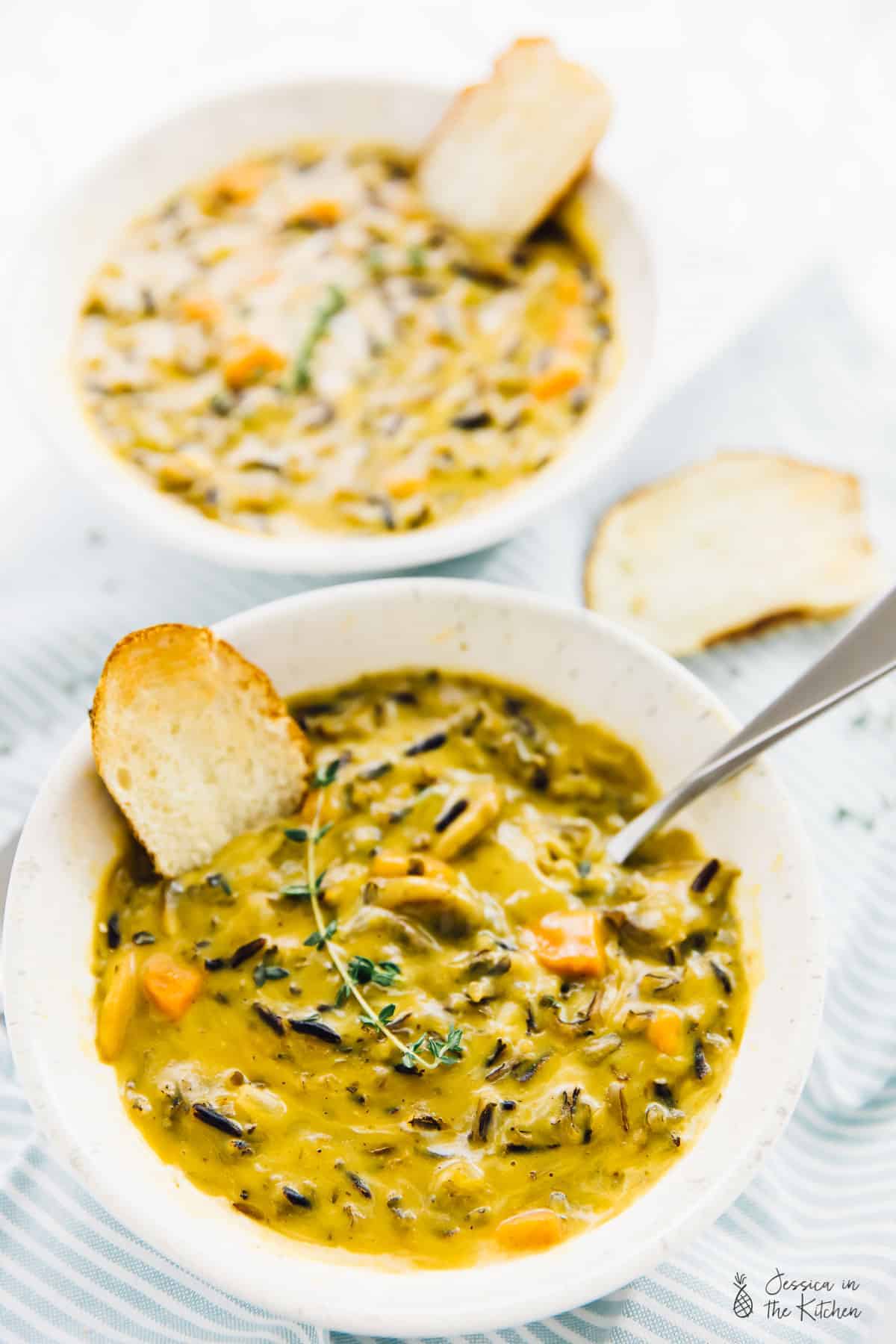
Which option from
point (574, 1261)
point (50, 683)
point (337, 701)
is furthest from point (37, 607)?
point (574, 1261)

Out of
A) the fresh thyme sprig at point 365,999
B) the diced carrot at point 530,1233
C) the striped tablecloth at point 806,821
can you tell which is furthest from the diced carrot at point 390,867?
the striped tablecloth at point 806,821

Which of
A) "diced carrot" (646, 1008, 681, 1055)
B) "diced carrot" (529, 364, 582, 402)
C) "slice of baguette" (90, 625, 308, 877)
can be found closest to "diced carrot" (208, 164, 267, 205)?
"diced carrot" (529, 364, 582, 402)

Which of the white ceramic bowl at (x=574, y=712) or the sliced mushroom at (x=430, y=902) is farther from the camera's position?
the sliced mushroom at (x=430, y=902)

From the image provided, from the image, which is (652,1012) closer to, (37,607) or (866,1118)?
(866,1118)

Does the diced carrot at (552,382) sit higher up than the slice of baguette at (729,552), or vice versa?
the diced carrot at (552,382)

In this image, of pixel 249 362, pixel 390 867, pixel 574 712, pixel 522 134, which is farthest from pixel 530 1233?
pixel 522 134

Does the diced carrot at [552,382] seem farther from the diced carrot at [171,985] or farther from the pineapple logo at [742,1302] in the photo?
the pineapple logo at [742,1302]
